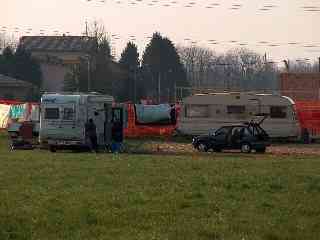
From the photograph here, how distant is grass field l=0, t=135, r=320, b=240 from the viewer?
10008 millimetres

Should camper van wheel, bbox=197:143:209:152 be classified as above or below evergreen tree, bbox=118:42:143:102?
below

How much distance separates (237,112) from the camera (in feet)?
142

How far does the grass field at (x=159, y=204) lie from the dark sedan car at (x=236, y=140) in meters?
14.4

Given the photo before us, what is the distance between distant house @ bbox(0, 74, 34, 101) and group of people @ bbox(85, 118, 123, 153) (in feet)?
165

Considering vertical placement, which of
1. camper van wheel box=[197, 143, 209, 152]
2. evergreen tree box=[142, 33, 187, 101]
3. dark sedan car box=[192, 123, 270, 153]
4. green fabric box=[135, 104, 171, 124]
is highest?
evergreen tree box=[142, 33, 187, 101]

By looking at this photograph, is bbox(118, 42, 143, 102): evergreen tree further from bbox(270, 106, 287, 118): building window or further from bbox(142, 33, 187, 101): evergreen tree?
bbox(270, 106, 287, 118): building window

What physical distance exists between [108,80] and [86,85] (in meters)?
6.49

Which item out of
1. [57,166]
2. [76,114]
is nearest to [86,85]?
[76,114]

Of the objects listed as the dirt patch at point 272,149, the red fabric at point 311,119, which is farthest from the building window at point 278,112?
the red fabric at point 311,119

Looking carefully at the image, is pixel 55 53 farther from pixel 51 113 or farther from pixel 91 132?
pixel 91 132

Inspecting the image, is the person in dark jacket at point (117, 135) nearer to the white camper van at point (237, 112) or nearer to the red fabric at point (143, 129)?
the white camper van at point (237, 112)

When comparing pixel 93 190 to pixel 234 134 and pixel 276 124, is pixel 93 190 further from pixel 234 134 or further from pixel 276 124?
pixel 276 124

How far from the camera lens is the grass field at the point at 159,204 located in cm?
1001

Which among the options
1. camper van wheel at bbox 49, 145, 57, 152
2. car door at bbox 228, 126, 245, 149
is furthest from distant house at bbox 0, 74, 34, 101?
car door at bbox 228, 126, 245, 149
